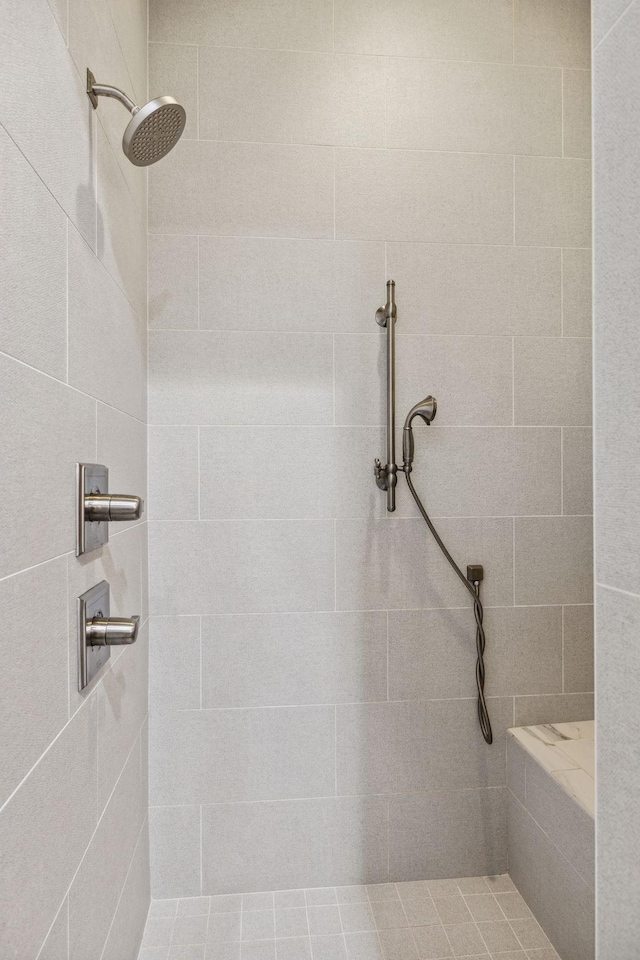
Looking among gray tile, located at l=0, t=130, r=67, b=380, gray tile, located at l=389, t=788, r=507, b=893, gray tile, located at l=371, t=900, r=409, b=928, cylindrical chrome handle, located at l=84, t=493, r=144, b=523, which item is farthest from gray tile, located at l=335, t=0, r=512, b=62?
gray tile, located at l=371, t=900, r=409, b=928

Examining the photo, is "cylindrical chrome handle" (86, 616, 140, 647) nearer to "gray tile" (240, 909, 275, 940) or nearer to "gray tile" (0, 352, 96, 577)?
"gray tile" (0, 352, 96, 577)

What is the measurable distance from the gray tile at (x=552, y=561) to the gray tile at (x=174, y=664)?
3.03ft

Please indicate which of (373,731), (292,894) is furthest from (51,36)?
(292,894)

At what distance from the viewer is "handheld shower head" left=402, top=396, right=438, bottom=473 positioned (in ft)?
5.08

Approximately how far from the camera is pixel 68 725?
892 mm

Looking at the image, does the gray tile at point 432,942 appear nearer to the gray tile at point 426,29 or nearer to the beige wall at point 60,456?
the beige wall at point 60,456

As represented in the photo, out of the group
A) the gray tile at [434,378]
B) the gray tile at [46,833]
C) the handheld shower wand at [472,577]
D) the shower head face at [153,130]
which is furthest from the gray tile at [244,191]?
the gray tile at [46,833]

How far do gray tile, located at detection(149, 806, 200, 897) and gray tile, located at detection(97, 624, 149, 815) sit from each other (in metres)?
0.31

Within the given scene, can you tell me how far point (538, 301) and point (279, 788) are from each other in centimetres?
153

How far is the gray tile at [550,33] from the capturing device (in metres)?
1.71

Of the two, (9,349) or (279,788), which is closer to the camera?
(9,349)

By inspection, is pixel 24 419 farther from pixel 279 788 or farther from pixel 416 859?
pixel 416 859

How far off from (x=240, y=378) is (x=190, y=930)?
1.40 metres

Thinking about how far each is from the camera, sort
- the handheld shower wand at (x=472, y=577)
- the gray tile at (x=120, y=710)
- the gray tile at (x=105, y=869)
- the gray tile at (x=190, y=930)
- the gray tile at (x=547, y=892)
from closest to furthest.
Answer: the gray tile at (x=105, y=869) → the gray tile at (x=120, y=710) → the gray tile at (x=547, y=892) → the gray tile at (x=190, y=930) → the handheld shower wand at (x=472, y=577)
